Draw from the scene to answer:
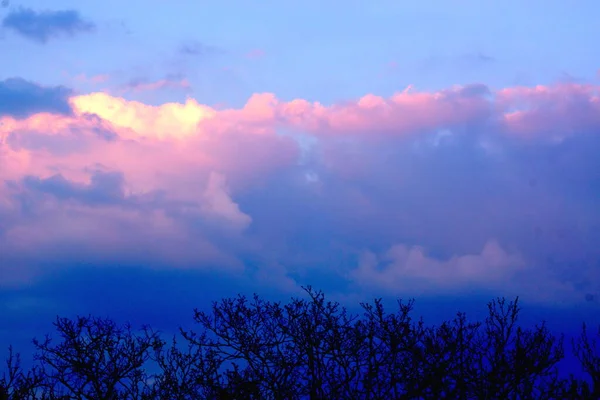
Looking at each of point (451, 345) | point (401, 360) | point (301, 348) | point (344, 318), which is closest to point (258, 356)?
point (301, 348)

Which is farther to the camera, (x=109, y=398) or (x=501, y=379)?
(x=109, y=398)

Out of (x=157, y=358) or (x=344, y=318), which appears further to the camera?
(x=157, y=358)

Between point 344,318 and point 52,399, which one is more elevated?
point 344,318

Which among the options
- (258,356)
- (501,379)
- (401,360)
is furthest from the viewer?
(258,356)

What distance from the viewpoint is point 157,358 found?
103 feet

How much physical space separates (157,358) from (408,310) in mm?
11545

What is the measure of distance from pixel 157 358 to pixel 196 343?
2625mm

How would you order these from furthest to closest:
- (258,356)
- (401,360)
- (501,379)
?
1. (258,356)
2. (401,360)
3. (501,379)

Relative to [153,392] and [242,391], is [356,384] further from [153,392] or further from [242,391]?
[153,392]

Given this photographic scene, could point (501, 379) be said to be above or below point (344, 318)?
below

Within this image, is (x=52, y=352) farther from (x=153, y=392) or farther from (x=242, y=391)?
(x=242, y=391)

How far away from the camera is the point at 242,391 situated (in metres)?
25.0

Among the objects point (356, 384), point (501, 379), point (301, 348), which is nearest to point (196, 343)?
point (301, 348)

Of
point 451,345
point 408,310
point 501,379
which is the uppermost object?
point 408,310
